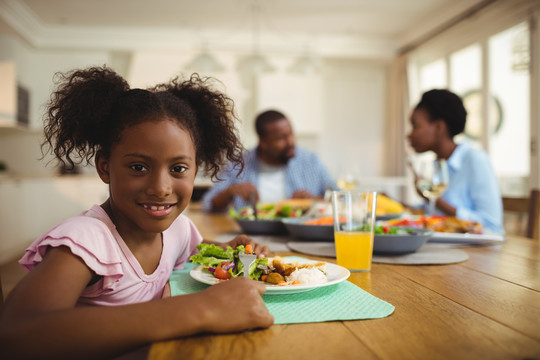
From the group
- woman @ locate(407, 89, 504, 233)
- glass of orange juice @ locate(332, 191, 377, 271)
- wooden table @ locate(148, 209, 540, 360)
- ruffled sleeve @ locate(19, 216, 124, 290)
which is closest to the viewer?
wooden table @ locate(148, 209, 540, 360)

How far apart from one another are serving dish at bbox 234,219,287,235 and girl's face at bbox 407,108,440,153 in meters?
1.30

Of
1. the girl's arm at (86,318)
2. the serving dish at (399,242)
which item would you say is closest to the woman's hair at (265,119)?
the serving dish at (399,242)

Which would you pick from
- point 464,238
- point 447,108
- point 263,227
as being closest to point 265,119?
point 447,108

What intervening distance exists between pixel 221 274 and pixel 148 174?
24cm

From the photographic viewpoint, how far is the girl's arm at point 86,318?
21.5 inches

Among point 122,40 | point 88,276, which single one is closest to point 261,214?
point 88,276

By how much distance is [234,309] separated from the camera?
625 millimetres

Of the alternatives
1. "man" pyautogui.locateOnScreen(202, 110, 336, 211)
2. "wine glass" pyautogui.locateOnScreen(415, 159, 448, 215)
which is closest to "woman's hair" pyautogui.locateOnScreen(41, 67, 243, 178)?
"wine glass" pyautogui.locateOnScreen(415, 159, 448, 215)

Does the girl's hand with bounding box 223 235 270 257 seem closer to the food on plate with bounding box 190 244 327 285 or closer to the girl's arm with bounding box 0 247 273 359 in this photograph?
the food on plate with bounding box 190 244 327 285

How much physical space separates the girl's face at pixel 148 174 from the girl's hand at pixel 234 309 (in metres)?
0.26

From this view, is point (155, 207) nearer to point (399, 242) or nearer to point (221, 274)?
point (221, 274)

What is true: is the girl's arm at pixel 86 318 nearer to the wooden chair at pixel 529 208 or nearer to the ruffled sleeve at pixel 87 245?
the ruffled sleeve at pixel 87 245

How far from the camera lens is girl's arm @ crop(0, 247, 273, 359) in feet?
1.79

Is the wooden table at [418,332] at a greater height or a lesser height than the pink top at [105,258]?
lesser
